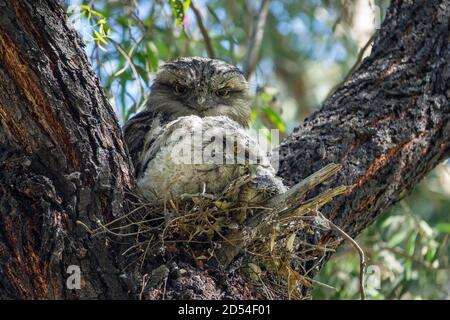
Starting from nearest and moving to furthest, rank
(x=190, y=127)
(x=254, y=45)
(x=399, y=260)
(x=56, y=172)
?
(x=56, y=172) → (x=190, y=127) → (x=254, y=45) → (x=399, y=260)

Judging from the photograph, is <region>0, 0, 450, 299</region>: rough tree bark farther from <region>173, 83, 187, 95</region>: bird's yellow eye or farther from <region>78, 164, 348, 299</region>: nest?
<region>173, 83, 187, 95</region>: bird's yellow eye

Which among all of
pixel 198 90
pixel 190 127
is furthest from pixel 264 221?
pixel 198 90

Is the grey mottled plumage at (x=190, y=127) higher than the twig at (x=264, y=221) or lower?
higher

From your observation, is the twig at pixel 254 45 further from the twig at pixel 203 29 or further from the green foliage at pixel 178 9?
the green foliage at pixel 178 9

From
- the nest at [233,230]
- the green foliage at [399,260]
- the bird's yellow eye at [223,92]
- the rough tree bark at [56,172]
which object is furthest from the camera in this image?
the green foliage at [399,260]

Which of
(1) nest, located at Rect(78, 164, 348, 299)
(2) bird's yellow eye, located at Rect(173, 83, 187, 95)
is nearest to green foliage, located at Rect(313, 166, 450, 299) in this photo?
(2) bird's yellow eye, located at Rect(173, 83, 187, 95)

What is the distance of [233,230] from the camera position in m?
2.82

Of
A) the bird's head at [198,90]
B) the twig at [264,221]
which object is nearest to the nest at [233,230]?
the twig at [264,221]

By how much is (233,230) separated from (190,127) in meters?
0.48

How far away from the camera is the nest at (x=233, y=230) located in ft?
9.00

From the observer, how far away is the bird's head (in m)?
3.97

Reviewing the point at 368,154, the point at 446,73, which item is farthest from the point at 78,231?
the point at 446,73

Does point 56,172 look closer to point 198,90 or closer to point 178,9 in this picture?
point 198,90
